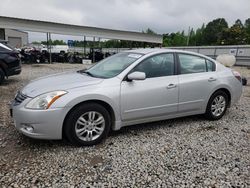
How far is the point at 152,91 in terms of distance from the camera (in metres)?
3.66

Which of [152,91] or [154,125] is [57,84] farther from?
[154,125]

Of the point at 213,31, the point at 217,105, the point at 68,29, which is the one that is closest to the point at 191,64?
the point at 217,105

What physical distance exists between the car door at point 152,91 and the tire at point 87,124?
35 cm

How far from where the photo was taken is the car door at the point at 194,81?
4.04 metres

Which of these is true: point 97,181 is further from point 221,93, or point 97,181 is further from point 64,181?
point 221,93

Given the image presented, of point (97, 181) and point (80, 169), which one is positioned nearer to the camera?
point (97, 181)

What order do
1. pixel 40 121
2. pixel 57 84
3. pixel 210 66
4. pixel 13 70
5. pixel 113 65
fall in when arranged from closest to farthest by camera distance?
pixel 40 121
pixel 57 84
pixel 113 65
pixel 210 66
pixel 13 70

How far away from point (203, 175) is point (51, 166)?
1.85 m

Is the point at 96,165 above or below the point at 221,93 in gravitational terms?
below

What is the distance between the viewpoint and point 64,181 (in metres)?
2.48

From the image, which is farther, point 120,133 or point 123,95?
point 120,133

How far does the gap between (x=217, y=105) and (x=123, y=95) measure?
2.23 metres

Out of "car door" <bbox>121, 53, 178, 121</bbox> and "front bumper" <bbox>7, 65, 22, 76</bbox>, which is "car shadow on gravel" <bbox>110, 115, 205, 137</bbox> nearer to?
"car door" <bbox>121, 53, 178, 121</bbox>

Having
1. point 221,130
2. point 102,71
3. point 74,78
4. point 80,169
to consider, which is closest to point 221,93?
point 221,130
